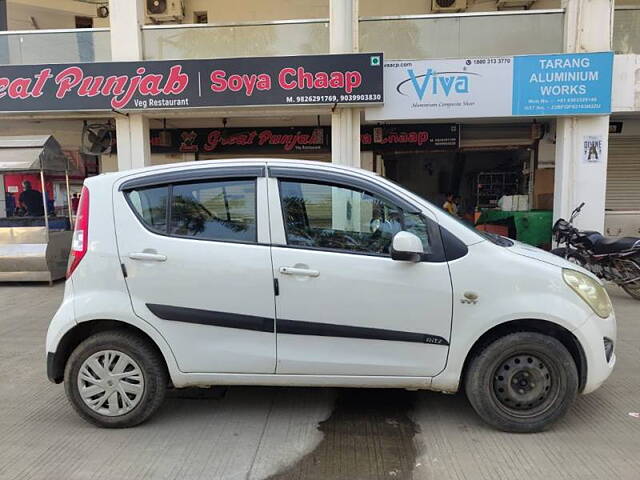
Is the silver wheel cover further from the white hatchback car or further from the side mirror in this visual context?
the side mirror

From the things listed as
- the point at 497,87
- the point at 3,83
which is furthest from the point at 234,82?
the point at 497,87

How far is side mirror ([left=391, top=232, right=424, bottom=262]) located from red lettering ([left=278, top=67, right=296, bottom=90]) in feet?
20.3

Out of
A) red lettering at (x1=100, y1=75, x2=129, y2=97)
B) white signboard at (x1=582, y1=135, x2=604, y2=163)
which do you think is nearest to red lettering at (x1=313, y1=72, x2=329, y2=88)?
red lettering at (x1=100, y1=75, x2=129, y2=97)

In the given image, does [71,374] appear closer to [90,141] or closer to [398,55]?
[398,55]

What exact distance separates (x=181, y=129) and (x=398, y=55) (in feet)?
20.1

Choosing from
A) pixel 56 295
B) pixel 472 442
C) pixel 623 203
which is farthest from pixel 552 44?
pixel 56 295

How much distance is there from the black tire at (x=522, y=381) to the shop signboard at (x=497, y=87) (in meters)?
6.31

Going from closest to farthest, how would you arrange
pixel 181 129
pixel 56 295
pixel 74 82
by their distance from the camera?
pixel 56 295, pixel 74 82, pixel 181 129

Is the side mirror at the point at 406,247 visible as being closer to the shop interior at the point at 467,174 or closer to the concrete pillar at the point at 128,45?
the concrete pillar at the point at 128,45

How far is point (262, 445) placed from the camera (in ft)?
10.7

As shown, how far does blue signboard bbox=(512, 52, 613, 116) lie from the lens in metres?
8.40

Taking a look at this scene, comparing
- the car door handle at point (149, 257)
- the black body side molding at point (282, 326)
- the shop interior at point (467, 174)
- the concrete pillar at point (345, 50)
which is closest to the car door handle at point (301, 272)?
the black body side molding at point (282, 326)

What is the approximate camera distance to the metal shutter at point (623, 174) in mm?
11219

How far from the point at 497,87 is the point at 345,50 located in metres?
2.84
